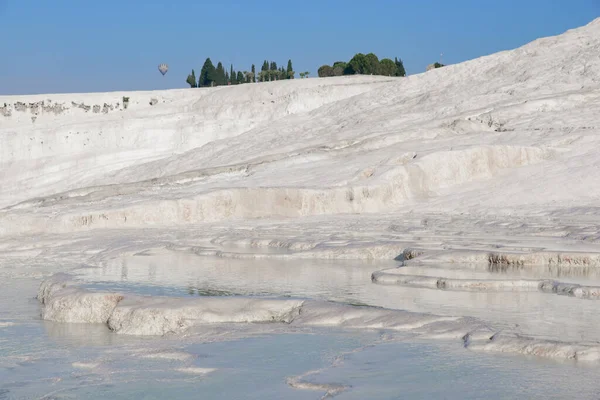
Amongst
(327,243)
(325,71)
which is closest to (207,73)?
(325,71)

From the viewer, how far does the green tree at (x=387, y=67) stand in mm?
53906

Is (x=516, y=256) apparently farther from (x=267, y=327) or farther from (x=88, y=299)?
(x=88, y=299)

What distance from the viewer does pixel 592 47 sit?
87.5 ft

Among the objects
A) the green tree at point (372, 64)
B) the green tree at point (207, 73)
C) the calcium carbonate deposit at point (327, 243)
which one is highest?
the green tree at point (207, 73)

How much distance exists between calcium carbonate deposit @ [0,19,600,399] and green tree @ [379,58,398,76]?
21.4 metres

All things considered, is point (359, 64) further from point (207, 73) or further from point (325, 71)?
point (207, 73)

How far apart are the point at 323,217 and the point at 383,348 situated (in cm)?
1006

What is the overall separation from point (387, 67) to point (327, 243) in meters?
42.7

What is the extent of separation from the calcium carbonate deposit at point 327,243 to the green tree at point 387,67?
2141 cm

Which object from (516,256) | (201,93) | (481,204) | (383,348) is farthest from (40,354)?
(201,93)

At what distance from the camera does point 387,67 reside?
5466 cm

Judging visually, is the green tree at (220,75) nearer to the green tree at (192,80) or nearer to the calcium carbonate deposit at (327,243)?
the green tree at (192,80)

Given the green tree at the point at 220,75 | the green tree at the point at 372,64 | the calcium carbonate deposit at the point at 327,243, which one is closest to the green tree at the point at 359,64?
the green tree at the point at 372,64

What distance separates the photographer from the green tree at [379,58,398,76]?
177 ft
